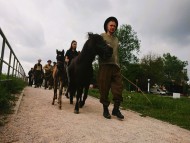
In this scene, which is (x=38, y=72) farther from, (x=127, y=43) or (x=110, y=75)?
(x=127, y=43)

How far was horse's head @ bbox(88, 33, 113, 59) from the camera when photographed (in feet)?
23.5

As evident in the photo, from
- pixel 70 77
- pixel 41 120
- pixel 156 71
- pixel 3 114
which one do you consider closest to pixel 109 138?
pixel 41 120

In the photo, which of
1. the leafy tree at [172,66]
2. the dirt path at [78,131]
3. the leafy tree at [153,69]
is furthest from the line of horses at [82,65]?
the leafy tree at [172,66]

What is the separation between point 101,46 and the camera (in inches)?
284

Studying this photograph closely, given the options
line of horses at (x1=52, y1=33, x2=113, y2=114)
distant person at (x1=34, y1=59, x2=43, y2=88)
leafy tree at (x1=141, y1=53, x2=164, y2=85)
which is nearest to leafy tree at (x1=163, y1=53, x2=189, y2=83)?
leafy tree at (x1=141, y1=53, x2=164, y2=85)

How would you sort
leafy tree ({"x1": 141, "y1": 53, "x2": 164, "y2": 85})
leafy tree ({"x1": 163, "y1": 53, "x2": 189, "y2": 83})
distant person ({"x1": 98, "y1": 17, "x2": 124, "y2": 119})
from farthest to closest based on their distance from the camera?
1. leafy tree ({"x1": 163, "y1": 53, "x2": 189, "y2": 83})
2. leafy tree ({"x1": 141, "y1": 53, "x2": 164, "y2": 85})
3. distant person ({"x1": 98, "y1": 17, "x2": 124, "y2": 119})

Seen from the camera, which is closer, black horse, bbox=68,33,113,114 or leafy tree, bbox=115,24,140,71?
black horse, bbox=68,33,113,114

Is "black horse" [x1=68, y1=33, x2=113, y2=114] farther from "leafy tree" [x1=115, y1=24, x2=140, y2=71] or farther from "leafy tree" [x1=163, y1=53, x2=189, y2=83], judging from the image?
"leafy tree" [x1=163, y1=53, x2=189, y2=83]

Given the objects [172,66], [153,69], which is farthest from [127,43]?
[172,66]

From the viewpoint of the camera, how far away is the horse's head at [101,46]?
716cm

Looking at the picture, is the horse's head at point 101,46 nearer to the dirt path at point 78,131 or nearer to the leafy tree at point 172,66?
the dirt path at point 78,131

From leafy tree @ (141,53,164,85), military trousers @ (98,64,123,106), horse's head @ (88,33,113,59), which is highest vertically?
leafy tree @ (141,53,164,85)

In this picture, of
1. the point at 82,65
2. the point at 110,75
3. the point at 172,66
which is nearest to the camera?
the point at 110,75

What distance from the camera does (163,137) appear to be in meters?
5.73
